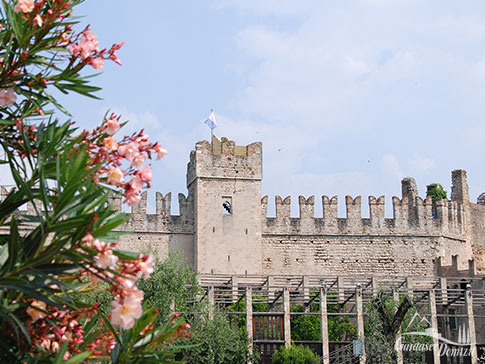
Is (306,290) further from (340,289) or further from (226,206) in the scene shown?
(226,206)

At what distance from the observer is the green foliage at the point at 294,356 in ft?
77.6

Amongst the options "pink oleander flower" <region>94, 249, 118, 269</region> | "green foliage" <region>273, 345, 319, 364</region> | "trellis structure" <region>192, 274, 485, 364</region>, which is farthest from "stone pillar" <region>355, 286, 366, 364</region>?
"pink oleander flower" <region>94, 249, 118, 269</region>

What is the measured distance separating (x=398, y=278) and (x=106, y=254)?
2742 cm

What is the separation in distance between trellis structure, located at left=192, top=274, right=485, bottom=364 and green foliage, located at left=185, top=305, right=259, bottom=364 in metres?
0.88

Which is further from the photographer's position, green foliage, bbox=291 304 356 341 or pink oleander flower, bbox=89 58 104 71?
green foliage, bbox=291 304 356 341

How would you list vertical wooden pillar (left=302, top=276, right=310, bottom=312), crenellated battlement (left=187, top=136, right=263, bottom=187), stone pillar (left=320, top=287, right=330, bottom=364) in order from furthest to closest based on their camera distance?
crenellated battlement (left=187, top=136, right=263, bottom=187), vertical wooden pillar (left=302, top=276, right=310, bottom=312), stone pillar (left=320, top=287, right=330, bottom=364)

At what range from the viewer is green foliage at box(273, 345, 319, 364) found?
931 inches

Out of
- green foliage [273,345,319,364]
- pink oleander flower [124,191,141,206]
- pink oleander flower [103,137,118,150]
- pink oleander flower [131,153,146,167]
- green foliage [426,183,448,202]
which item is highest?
green foliage [426,183,448,202]

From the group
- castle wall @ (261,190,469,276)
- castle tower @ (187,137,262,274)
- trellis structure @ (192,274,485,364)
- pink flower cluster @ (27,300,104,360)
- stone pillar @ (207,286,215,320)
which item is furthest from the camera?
castle wall @ (261,190,469,276)

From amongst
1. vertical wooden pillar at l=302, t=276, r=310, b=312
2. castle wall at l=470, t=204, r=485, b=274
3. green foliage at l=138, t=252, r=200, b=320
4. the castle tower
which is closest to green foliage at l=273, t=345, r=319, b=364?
vertical wooden pillar at l=302, t=276, r=310, b=312

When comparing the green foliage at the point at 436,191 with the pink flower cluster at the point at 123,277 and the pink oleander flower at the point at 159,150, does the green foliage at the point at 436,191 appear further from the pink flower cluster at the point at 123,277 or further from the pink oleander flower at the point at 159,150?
the pink flower cluster at the point at 123,277

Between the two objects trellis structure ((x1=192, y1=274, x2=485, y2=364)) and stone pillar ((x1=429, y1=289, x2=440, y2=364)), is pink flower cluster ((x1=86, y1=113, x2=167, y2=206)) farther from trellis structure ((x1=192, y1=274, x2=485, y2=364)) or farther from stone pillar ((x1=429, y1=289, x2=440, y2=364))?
stone pillar ((x1=429, y1=289, x2=440, y2=364))

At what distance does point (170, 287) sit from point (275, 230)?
23.9 feet

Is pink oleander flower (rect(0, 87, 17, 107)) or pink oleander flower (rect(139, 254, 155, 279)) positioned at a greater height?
pink oleander flower (rect(0, 87, 17, 107))
